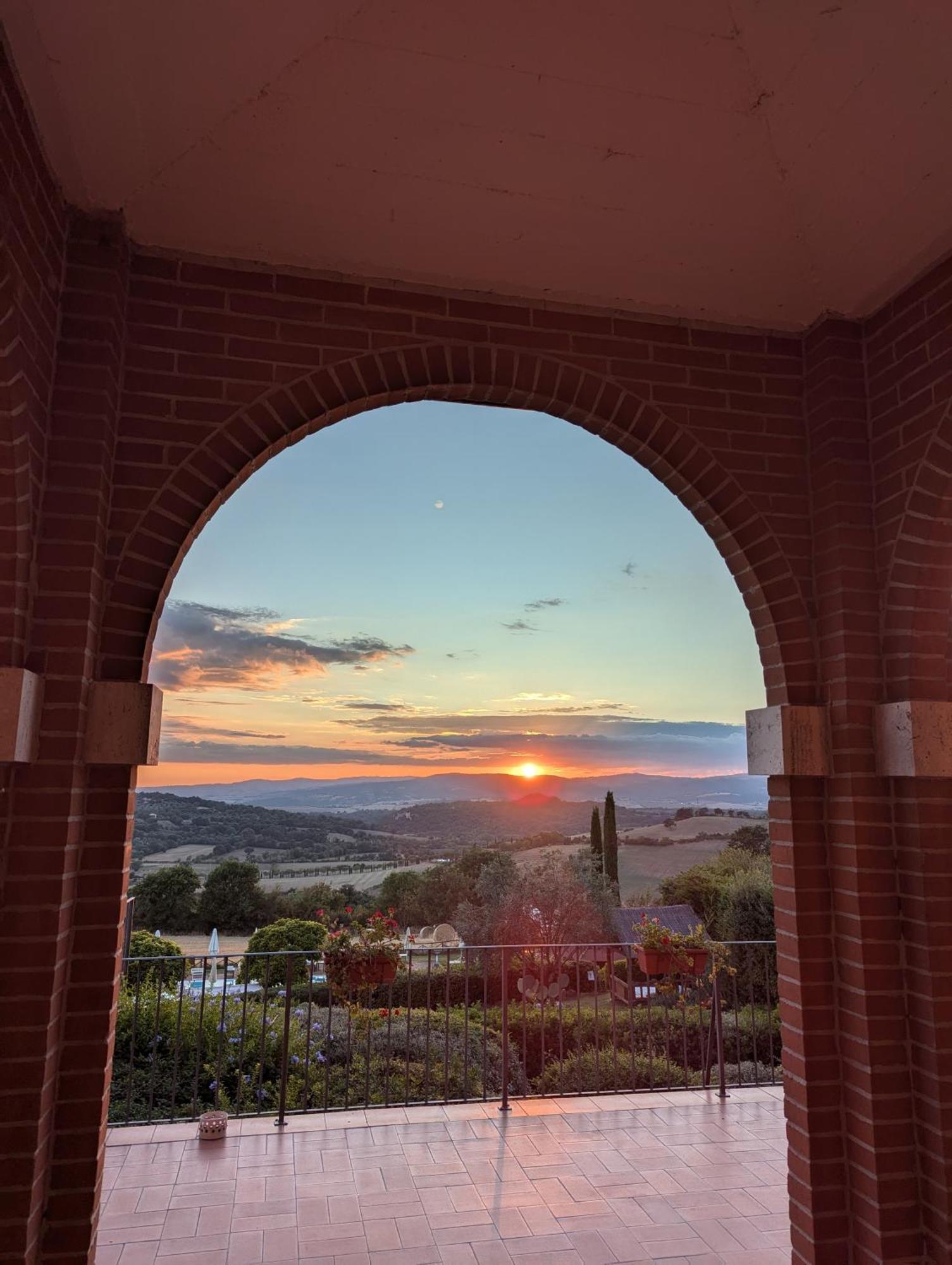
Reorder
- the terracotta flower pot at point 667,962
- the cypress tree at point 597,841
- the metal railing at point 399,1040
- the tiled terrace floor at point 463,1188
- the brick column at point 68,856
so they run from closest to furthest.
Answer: the brick column at point 68,856 < the tiled terrace floor at point 463,1188 < the metal railing at point 399,1040 < the terracotta flower pot at point 667,962 < the cypress tree at point 597,841

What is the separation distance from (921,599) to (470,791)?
9.30 m

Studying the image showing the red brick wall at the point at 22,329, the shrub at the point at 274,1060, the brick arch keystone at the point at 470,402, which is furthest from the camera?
the shrub at the point at 274,1060

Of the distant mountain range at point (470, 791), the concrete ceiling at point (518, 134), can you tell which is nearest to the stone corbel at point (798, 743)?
the concrete ceiling at point (518, 134)

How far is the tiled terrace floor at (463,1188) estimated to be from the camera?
2.75 metres

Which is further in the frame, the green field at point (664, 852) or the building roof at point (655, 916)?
the green field at point (664, 852)

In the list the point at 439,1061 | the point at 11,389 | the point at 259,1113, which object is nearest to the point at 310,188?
the point at 11,389

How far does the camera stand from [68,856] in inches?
71.2

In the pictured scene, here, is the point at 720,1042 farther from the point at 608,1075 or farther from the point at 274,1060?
the point at 274,1060

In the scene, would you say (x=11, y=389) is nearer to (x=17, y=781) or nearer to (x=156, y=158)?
(x=156, y=158)

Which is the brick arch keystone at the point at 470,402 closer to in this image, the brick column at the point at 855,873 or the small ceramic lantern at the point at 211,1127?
the brick column at the point at 855,873

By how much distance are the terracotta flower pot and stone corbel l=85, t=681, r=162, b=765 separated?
338cm

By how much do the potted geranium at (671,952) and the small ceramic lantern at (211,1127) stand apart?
2288mm

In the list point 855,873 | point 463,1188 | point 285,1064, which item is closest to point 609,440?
point 855,873

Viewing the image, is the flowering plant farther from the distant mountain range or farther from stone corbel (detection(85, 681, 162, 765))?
the distant mountain range
